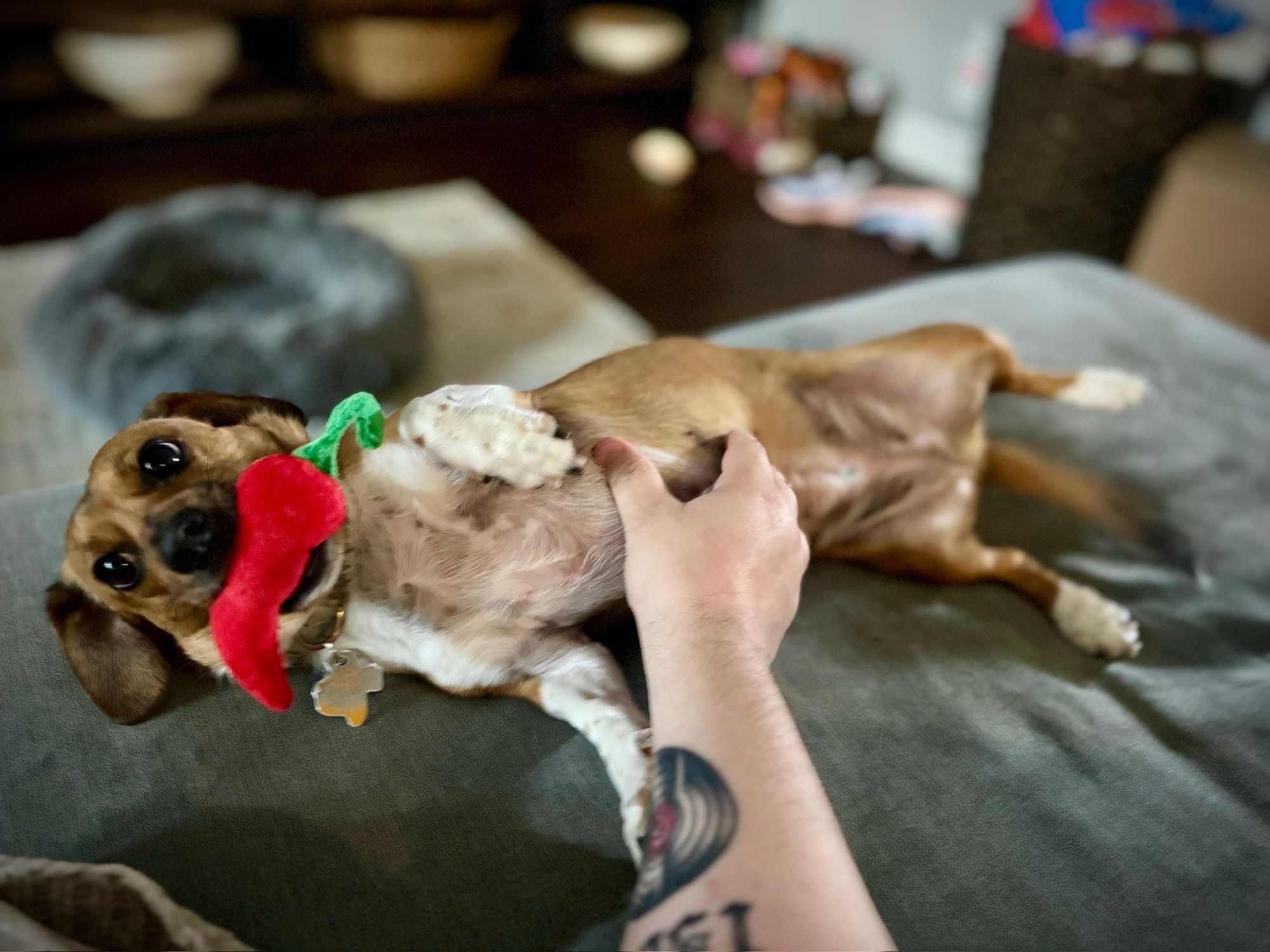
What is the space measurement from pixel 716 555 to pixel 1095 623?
726 millimetres

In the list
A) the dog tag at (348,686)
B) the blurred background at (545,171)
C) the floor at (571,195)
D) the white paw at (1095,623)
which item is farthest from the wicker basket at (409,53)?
the white paw at (1095,623)

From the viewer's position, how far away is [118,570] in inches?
46.0

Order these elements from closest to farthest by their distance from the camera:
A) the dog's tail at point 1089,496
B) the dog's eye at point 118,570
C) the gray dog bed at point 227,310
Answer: the dog's eye at point 118,570, the dog's tail at point 1089,496, the gray dog bed at point 227,310

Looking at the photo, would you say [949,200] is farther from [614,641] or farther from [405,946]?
[405,946]

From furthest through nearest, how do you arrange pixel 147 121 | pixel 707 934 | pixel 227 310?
A: pixel 147 121
pixel 227 310
pixel 707 934

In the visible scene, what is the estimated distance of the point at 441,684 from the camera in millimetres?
1181

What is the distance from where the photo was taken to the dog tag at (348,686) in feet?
3.60

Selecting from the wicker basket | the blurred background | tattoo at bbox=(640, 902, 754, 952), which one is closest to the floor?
the blurred background

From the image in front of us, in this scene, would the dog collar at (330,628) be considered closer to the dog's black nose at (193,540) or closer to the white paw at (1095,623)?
the dog's black nose at (193,540)

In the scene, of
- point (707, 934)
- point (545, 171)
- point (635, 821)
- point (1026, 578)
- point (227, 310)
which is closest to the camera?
point (707, 934)

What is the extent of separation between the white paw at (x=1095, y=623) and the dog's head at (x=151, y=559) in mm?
1137

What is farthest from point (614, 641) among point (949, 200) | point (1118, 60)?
point (949, 200)

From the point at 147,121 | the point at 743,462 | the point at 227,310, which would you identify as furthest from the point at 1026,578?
the point at 147,121

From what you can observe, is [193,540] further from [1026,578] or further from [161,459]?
[1026,578]
